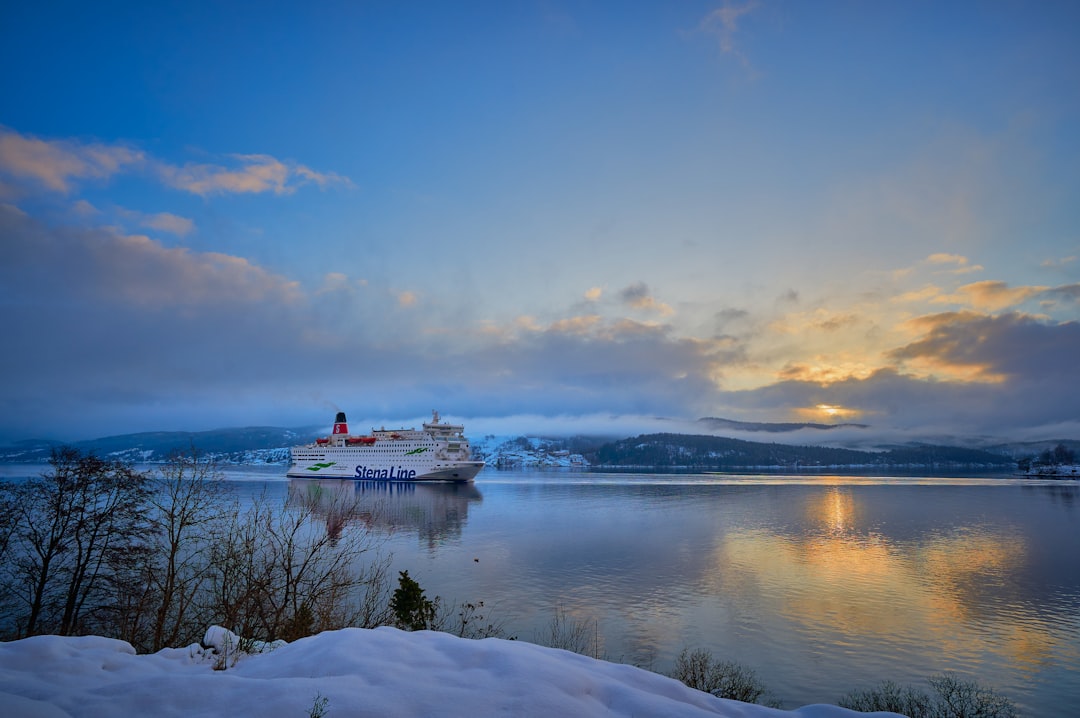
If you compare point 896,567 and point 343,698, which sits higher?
point 343,698

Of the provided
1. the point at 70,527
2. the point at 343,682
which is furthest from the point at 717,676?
the point at 70,527

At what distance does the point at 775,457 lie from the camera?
17850cm

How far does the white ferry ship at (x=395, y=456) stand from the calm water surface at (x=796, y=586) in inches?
1264

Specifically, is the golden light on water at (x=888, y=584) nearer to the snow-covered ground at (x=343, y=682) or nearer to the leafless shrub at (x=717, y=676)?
the leafless shrub at (x=717, y=676)

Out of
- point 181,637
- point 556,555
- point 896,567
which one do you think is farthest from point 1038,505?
point 181,637

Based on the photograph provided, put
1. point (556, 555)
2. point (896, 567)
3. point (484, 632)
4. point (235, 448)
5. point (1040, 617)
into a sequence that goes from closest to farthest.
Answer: point (484, 632) < point (1040, 617) < point (896, 567) < point (556, 555) < point (235, 448)

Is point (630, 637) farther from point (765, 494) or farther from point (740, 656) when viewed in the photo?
point (765, 494)

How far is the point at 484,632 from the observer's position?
12.9m

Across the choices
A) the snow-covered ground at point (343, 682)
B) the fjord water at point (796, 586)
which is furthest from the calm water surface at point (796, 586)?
the snow-covered ground at point (343, 682)

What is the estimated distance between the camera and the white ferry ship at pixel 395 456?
7206 centimetres

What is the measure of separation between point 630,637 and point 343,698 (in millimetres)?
11223

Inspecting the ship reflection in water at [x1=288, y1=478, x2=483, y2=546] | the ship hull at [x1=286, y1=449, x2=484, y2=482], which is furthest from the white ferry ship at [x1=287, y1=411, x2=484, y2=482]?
the ship reflection in water at [x1=288, y1=478, x2=483, y2=546]

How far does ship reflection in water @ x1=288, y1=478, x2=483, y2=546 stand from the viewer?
2975 cm

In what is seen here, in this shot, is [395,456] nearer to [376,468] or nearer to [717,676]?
[376,468]
